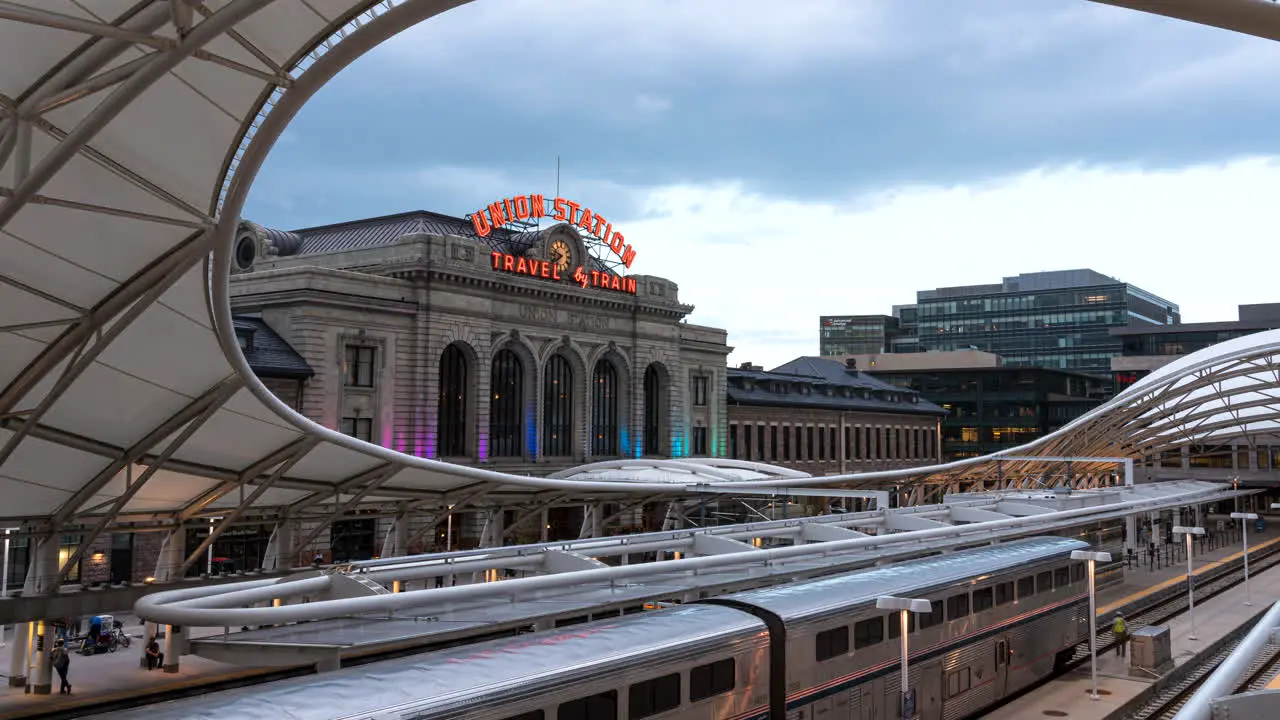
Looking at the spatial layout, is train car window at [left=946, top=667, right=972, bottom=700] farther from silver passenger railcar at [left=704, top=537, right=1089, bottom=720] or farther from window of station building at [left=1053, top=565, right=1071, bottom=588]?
window of station building at [left=1053, top=565, right=1071, bottom=588]

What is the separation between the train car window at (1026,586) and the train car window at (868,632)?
25.8 ft

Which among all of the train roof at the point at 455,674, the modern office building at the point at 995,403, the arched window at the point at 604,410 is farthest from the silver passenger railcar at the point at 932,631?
the modern office building at the point at 995,403

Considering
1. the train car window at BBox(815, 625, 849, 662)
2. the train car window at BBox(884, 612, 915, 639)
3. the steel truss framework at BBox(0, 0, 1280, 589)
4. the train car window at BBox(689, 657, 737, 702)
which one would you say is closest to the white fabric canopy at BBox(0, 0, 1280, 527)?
the steel truss framework at BBox(0, 0, 1280, 589)

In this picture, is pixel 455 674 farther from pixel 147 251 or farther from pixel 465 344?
pixel 465 344

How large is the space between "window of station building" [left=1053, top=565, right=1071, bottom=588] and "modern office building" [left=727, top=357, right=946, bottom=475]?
5887cm

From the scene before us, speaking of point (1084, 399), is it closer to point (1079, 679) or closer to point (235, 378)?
point (1079, 679)

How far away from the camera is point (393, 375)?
5941 centimetres

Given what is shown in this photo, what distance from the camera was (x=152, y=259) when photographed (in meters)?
18.7

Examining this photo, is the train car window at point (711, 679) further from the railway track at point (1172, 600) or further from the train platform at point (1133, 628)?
the railway track at point (1172, 600)

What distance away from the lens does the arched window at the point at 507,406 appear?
6644 cm

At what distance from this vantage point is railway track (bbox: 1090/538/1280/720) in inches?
1040

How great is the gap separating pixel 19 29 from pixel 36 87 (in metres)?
1.15

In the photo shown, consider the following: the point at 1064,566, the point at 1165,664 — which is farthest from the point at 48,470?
the point at 1165,664

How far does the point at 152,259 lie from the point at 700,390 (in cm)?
6805
